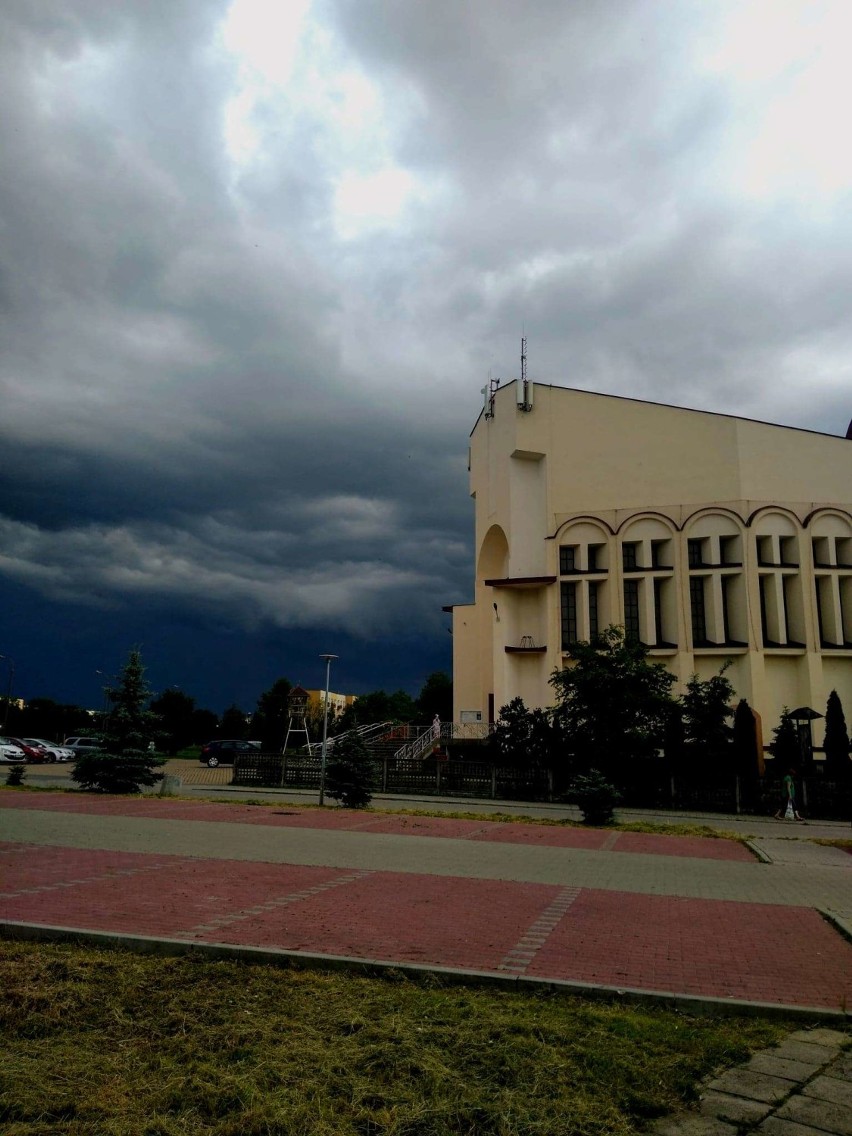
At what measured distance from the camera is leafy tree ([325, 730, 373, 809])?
20.7 meters

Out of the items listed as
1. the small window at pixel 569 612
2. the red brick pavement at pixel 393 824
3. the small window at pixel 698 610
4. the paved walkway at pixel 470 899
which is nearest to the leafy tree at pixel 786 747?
the small window at pixel 698 610

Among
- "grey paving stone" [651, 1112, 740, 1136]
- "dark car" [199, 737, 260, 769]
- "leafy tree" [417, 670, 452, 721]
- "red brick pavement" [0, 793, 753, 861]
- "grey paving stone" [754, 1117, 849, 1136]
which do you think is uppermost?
"leafy tree" [417, 670, 452, 721]

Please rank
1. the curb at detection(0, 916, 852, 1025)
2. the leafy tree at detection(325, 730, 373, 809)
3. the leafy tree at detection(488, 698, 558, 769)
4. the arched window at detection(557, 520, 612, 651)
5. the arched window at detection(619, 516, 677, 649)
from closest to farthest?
the curb at detection(0, 916, 852, 1025) → the leafy tree at detection(325, 730, 373, 809) → the leafy tree at detection(488, 698, 558, 769) → the arched window at detection(619, 516, 677, 649) → the arched window at detection(557, 520, 612, 651)

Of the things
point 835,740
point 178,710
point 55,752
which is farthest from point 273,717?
point 835,740

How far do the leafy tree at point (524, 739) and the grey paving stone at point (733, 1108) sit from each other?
24.0 meters

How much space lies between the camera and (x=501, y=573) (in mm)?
48750

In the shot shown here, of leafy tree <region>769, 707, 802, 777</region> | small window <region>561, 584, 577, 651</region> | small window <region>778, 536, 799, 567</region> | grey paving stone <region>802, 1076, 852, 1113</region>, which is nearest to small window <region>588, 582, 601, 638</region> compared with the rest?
small window <region>561, 584, 577, 651</region>

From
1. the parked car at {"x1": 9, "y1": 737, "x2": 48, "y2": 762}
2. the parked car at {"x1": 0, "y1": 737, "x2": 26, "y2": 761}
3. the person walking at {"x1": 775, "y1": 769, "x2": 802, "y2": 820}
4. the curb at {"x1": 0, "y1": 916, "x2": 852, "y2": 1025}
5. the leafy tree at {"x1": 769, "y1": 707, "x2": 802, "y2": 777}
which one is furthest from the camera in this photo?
the parked car at {"x1": 9, "y1": 737, "x2": 48, "y2": 762}

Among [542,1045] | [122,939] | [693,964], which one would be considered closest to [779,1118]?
[542,1045]

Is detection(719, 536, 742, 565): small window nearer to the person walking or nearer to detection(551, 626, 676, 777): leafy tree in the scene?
detection(551, 626, 676, 777): leafy tree

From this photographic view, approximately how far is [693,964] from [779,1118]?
9.15 feet

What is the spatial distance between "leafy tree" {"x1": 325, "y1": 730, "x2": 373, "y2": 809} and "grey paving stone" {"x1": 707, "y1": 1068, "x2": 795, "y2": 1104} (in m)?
16.9

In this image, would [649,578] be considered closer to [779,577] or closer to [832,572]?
[779,577]

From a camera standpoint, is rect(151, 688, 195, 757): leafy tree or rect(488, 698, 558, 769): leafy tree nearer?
rect(488, 698, 558, 769): leafy tree
